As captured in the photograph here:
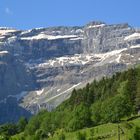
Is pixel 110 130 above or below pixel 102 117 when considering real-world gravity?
below

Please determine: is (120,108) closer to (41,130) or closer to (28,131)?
(41,130)

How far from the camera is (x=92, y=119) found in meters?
161

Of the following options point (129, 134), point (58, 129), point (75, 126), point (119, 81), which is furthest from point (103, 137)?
point (119, 81)

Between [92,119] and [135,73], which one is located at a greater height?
[135,73]

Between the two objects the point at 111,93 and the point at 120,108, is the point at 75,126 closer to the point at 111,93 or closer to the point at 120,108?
the point at 120,108

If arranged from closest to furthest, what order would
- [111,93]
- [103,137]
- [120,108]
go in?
[103,137]
[120,108]
[111,93]

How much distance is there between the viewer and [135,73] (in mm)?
186625

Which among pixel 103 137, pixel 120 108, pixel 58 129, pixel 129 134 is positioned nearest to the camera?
pixel 129 134

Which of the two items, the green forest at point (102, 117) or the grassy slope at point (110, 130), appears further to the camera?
the green forest at point (102, 117)

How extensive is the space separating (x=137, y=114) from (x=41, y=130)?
126ft

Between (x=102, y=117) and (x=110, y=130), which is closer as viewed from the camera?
(x=110, y=130)

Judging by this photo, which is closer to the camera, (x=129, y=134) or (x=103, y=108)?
(x=129, y=134)

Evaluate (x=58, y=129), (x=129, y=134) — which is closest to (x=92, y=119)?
(x=58, y=129)

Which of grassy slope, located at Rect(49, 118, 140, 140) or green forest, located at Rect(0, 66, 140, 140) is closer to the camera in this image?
grassy slope, located at Rect(49, 118, 140, 140)
